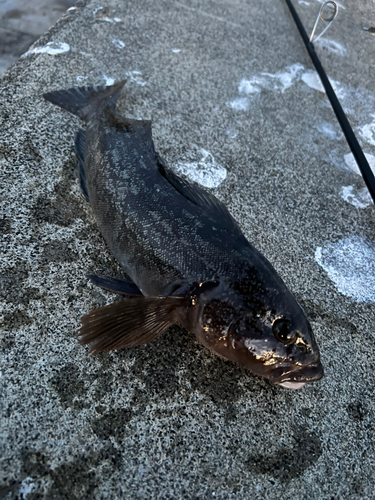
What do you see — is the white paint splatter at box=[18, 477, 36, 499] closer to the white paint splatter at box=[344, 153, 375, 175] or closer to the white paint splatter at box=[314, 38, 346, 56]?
the white paint splatter at box=[344, 153, 375, 175]

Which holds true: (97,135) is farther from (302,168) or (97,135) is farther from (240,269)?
(302,168)

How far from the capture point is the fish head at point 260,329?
5.83ft

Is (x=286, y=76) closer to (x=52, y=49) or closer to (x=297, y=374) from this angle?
(x=52, y=49)

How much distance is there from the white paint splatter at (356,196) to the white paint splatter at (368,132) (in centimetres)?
75

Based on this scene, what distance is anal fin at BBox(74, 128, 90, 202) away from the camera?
2.56 metres

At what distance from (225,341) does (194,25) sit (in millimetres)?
4010

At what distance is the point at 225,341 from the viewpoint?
1836 mm

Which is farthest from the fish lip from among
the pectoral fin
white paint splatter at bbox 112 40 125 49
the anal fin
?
white paint splatter at bbox 112 40 125 49

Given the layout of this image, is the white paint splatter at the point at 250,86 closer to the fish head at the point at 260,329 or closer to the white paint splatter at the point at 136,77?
the white paint splatter at the point at 136,77

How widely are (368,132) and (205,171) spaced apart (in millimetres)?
1941

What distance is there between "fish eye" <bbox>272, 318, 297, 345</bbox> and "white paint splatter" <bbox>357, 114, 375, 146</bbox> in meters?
2.78

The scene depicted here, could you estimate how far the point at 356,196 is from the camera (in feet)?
10.7

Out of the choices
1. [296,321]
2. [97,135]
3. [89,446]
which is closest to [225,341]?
[296,321]

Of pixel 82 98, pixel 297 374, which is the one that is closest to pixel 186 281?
pixel 297 374
